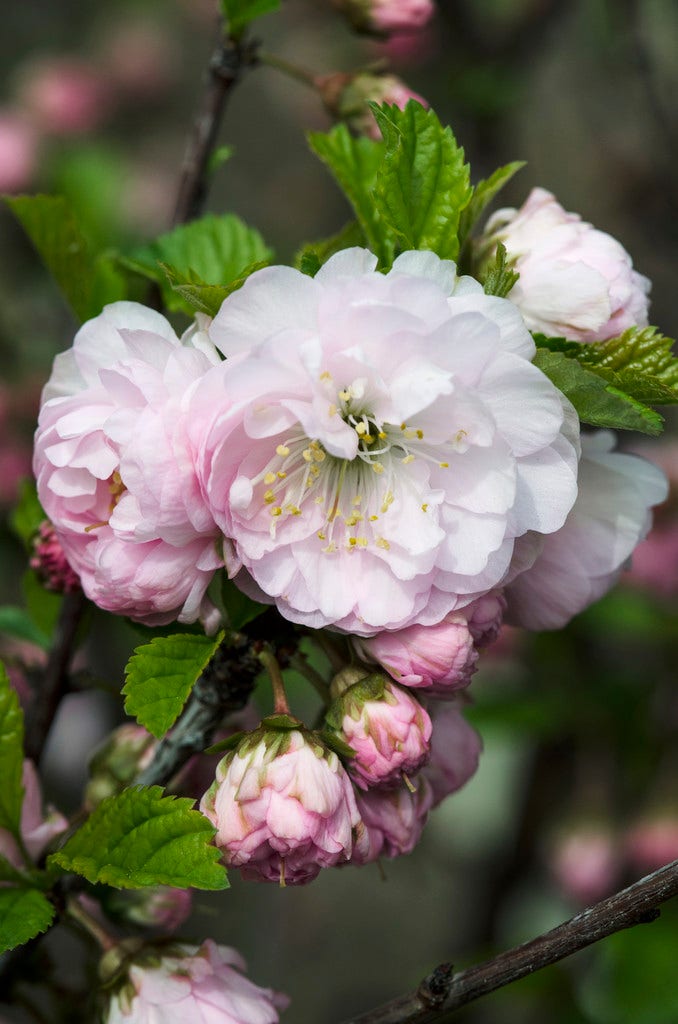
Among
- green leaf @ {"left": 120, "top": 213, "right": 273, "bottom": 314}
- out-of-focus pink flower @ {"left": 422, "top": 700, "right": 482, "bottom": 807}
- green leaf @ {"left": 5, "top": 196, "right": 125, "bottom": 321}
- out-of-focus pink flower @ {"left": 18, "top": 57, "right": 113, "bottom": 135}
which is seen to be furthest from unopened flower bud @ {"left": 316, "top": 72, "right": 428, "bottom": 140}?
out-of-focus pink flower @ {"left": 18, "top": 57, "right": 113, "bottom": 135}

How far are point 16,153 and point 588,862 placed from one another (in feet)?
6.19

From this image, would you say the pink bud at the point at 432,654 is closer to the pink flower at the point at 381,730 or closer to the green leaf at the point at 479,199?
the pink flower at the point at 381,730

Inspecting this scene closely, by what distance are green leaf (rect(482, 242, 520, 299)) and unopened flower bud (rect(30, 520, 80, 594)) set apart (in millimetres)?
401

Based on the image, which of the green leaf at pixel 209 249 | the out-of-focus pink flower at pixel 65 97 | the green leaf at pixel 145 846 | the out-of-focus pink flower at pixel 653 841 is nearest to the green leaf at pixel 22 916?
the green leaf at pixel 145 846

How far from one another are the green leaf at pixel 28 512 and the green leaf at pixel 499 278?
469 mm

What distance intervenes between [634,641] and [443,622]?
5.74 ft

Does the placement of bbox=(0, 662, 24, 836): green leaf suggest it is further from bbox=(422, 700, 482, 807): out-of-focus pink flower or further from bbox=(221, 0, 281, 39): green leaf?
bbox=(221, 0, 281, 39): green leaf

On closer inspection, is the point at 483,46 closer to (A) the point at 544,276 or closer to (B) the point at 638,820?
(B) the point at 638,820

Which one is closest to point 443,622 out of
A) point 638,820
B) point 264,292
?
point 264,292

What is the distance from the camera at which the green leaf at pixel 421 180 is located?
718 millimetres

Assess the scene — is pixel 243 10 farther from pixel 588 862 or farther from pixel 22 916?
pixel 588 862

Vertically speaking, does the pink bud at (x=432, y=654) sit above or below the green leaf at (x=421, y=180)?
below

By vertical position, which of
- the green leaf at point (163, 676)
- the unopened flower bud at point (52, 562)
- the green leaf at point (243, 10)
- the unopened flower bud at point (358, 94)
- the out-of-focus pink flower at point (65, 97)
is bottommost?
the out-of-focus pink flower at point (65, 97)

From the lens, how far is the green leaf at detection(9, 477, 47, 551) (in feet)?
3.25
